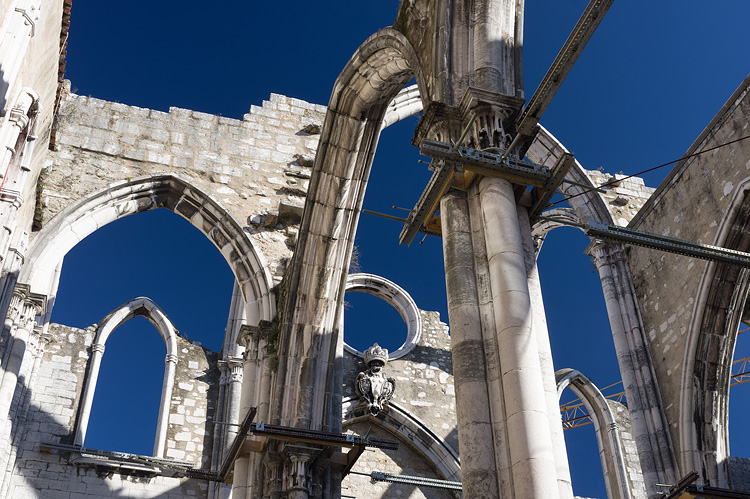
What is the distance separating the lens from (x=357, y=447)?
26.2ft

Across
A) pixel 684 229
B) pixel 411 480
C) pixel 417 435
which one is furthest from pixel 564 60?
pixel 417 435

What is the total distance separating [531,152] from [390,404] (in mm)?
4675

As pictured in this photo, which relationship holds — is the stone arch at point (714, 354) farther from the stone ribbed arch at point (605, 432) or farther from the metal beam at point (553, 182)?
the metal beam at point (553, 182)

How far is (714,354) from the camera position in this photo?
914cm

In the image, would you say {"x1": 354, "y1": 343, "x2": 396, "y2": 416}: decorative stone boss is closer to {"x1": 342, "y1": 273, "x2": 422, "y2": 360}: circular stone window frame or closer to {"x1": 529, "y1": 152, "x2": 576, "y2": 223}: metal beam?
{"x1": 342, "y1": 273, "x2": 422, "y2": 360}: circular stone window frame

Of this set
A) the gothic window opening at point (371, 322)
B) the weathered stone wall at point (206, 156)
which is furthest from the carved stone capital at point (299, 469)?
the gothic window opening at point (371, 322)

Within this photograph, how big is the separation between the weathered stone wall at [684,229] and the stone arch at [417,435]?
159 inches

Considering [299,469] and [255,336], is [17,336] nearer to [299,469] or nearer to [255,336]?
[255,336]

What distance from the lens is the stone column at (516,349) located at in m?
4.29

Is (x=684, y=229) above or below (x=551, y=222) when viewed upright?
below

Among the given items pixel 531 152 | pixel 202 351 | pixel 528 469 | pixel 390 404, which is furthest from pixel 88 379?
pixel 528 469

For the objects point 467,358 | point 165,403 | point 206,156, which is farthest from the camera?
point 165,403

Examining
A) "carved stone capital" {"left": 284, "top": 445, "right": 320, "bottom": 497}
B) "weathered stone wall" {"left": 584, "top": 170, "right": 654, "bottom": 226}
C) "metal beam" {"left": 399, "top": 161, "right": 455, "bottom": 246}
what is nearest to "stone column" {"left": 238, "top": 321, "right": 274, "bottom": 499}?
"carved stone capital" {"left": 284, "top": 445, "right": 320, "bottom": 497}

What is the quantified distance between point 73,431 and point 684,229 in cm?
833
